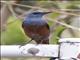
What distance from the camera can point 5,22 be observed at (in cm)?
67

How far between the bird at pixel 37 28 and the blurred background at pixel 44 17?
1 centimetres

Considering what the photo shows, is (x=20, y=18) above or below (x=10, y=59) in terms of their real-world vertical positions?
above

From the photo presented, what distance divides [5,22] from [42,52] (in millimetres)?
162

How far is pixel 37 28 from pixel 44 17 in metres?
0.04

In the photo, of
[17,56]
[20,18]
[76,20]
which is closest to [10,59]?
[17,56]

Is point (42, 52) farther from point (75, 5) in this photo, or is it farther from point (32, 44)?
point (75, 5)

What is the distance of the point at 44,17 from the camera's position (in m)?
0.63

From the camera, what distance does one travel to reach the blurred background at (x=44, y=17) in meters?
0.63

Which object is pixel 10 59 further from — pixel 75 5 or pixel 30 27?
pixel 75 5

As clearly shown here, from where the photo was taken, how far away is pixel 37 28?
63 centimetres

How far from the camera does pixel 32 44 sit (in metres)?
0.63

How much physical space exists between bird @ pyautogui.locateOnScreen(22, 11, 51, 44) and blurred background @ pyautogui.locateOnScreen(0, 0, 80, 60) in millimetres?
13

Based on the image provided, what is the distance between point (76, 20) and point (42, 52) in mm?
146

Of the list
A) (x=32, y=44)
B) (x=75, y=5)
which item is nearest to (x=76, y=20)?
(x=75, y=5)
